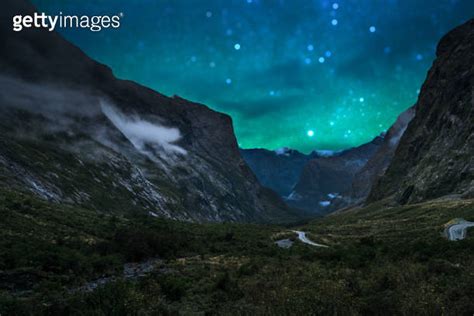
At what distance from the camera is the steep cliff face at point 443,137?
101 meters

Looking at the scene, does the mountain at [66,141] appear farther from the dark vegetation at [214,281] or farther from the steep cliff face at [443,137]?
the steep cliff face at [443,137]

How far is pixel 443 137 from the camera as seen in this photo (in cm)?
12331

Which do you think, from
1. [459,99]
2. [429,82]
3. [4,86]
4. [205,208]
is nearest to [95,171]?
[4,86]

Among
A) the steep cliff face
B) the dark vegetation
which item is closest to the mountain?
the dark vegetation

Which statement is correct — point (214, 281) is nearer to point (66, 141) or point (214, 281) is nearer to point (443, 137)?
point (66, 141)

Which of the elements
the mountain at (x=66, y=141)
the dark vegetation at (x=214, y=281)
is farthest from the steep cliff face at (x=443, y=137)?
the mountain at (x=66, y=141)

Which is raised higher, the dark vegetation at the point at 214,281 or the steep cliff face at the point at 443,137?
the steep cliff face at the point at 443,137

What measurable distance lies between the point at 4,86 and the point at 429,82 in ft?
644

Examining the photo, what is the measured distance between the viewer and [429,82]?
17025 centimetres

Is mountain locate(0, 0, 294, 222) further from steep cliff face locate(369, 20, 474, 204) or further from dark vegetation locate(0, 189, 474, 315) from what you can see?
steep cliff face locate(369, 20, 474, 204)

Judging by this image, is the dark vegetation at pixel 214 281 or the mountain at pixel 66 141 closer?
the dark vegetation at pixel 214 281

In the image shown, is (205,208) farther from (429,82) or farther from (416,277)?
(416,277)

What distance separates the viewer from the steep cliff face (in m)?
101

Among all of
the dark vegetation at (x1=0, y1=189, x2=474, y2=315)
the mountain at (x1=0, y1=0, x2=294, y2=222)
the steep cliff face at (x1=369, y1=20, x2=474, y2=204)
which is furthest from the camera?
the steep cliff face at (x1=369, y1=20, x2=474, y2=204)
